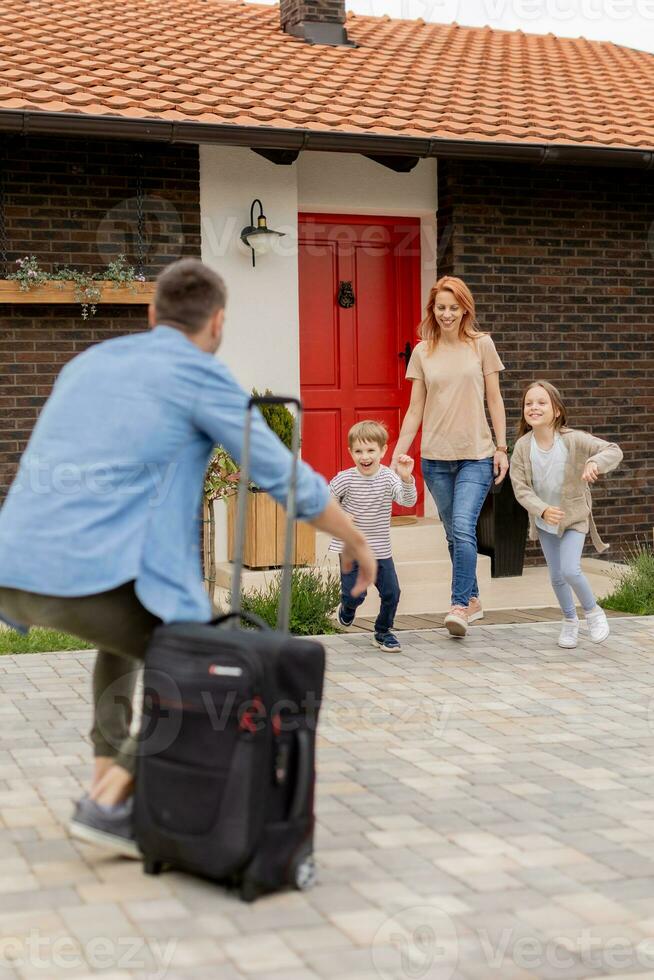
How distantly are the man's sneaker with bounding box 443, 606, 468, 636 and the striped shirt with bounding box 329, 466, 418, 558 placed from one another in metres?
0.52

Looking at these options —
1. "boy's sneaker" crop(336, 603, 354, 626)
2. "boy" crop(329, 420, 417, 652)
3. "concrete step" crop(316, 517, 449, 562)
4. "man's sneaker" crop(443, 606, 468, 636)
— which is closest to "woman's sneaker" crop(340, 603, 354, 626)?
"boy's sneaker" crop(336, 603, 354, 626)

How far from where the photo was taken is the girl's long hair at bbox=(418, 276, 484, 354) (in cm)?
744

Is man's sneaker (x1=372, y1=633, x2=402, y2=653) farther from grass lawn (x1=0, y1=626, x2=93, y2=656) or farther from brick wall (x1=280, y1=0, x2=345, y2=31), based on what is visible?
brick wall (x1=280, y1=0, x2=345, y2=31)

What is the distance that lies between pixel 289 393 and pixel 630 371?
127 inches

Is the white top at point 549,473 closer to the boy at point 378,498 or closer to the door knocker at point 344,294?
the boy at point 378,498

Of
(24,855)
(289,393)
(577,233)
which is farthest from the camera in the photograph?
(577,233)

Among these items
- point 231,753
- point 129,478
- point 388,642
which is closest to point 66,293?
point 388,642

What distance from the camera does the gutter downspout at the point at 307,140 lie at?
8852 millimetres

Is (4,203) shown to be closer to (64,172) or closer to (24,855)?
(64,172)

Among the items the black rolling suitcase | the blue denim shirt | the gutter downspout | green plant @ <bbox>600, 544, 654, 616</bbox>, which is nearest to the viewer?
the black rolling suitcase

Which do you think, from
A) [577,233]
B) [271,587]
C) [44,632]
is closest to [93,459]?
[44,632]

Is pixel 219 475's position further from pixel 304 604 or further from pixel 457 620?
pixel 457 620

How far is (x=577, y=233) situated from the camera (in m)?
11.1

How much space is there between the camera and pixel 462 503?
296 inches
